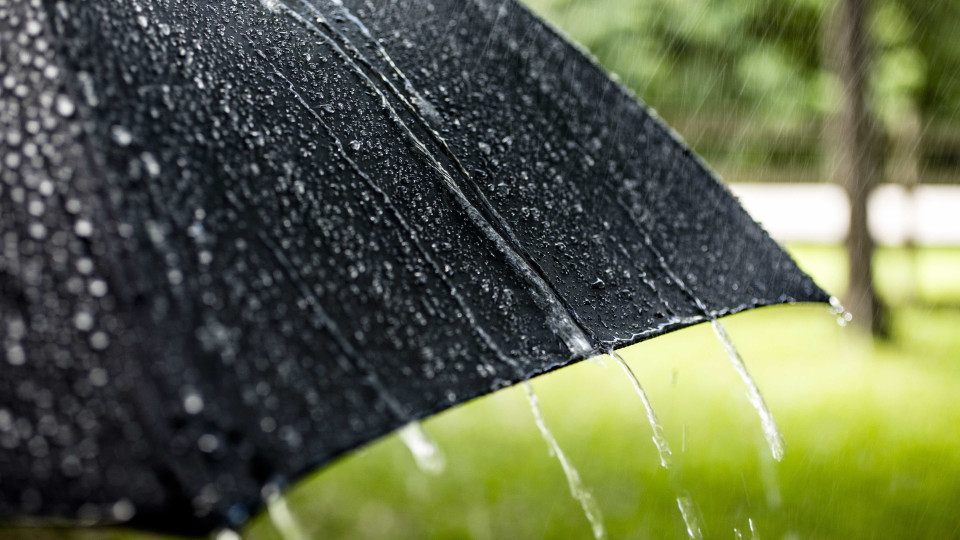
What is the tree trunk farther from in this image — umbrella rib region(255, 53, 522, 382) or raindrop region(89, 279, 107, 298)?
raindrop region(89, 279, 107, 298)

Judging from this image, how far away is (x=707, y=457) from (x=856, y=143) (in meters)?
3.56

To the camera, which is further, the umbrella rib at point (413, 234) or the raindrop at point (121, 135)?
the umbrella rib at point (413, 234)

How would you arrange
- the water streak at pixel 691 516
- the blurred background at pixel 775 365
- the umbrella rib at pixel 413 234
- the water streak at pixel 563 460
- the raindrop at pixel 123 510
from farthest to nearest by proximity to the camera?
the blurred background at pixel 775 365
the water streak at pixel 691 516
the water streak at pixel 563 460
the umbrella rib at pixel 413 234
the raindrop at pixel 123 510

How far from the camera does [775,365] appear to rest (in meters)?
6.60

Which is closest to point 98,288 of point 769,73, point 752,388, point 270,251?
point 270,251

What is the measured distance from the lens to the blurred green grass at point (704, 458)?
4.45 metres

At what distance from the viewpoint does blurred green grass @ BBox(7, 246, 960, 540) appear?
4445 millimetres

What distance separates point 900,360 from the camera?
21.4 ft

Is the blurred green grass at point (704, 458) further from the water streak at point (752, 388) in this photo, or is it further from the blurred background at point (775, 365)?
the water streak at point (752, 388)

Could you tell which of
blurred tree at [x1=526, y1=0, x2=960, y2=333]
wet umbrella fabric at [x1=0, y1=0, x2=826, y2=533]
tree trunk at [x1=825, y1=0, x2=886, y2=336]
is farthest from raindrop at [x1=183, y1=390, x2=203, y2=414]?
blurred tree at [x1=526, y1=0, x2=960, y2=333]

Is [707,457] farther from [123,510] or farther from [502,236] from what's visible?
[123,510]

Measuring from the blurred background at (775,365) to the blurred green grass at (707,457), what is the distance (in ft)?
0.05

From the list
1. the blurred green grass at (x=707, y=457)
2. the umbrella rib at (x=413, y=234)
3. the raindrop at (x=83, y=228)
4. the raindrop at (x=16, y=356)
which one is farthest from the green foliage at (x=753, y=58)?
the raindrop at (x=16, y=356)

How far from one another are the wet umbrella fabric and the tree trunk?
5836 millimetres
